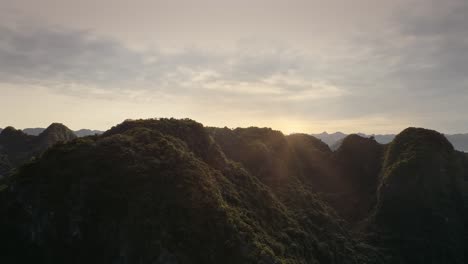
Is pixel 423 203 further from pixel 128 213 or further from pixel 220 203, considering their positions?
pixel 128 213

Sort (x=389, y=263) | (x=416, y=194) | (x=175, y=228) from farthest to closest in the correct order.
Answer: (x=416, y=194) < (x=389, y=263) < (x=175, y=228)

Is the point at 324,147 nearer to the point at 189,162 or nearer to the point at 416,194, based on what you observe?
the point at 416,194

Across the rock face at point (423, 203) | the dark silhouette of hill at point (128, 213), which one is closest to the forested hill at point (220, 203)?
the dark silhouette of hill at point (128, 213)

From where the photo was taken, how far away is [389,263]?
110 meters

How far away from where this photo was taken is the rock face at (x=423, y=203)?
118500mm

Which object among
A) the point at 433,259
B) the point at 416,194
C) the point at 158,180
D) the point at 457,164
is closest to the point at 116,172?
the point at 158,180

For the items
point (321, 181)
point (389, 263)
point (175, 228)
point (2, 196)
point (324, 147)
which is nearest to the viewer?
A: point (175, 228)

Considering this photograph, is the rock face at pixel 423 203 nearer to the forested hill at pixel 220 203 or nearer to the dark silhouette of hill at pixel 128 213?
the forested hill at pixel 220 203

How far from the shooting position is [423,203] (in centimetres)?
13312

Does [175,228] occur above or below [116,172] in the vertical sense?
below

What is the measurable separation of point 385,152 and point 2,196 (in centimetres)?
16113

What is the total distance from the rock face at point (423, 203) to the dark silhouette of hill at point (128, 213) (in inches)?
2090

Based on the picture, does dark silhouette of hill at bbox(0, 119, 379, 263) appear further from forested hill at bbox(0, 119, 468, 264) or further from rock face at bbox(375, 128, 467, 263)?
rock face at bbox(375, 128, 467, 263)

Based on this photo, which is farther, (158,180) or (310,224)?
(310,224)
